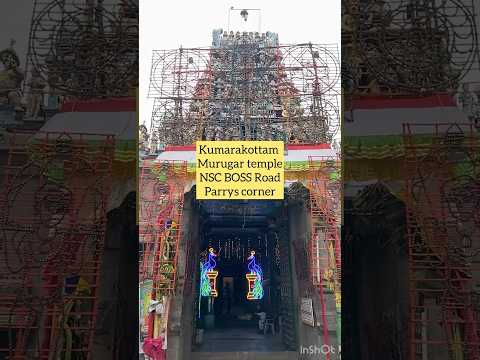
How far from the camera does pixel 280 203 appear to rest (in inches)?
207

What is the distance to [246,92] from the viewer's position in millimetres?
5422

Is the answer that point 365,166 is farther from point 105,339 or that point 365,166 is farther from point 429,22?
point 105,339

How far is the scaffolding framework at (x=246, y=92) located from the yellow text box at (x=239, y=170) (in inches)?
5.4

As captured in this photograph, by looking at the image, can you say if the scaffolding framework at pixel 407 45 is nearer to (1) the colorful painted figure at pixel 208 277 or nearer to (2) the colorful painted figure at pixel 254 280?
(2) the colorful painted figure at pixel 254 280

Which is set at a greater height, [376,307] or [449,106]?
[449,106]

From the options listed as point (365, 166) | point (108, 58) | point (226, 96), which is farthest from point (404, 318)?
point (108, 58)

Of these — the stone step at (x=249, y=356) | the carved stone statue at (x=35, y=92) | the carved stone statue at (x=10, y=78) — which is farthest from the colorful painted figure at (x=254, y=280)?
the carved stone statue at (x=10, y=78)

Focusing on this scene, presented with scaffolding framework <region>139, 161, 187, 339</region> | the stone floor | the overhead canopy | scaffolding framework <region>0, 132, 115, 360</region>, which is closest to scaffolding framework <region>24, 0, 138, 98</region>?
the overhead canopy

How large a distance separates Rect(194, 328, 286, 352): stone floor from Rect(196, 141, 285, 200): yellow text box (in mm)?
1351

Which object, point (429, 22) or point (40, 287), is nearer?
point (40, 287)

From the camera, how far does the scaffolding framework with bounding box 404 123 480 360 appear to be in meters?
4.75

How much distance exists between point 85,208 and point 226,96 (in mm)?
1778

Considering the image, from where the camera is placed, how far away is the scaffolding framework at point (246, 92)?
207 inches

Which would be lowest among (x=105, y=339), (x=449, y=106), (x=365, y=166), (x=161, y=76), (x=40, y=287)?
(x=105, y=339)
